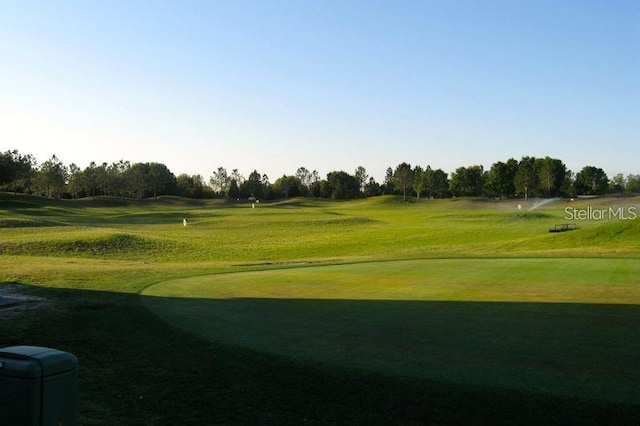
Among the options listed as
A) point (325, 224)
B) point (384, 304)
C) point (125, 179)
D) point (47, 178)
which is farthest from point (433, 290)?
point (125, 179)

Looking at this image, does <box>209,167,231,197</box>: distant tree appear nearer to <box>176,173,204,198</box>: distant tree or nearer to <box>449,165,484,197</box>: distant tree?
<box>176,173,204,198</box>: distant tree

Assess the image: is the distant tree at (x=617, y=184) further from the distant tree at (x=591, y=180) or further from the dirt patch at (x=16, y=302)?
the dirt patch at (x=16, y=302)

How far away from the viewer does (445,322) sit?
1064cm

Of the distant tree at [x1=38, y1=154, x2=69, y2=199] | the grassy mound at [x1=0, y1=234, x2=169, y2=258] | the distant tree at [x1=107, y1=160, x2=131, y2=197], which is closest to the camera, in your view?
the grassy mound at [x1=0, y1=234, x2=169, y2=258]

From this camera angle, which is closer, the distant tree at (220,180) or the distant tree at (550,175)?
the distant tree at (550,175)

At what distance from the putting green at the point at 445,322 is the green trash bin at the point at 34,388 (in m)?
4.02

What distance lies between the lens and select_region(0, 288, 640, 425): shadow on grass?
639 centimetres

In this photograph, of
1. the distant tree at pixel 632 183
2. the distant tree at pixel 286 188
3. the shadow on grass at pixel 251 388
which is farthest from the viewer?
the distant tree at pixel 632 183

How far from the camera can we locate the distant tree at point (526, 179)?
134 meters

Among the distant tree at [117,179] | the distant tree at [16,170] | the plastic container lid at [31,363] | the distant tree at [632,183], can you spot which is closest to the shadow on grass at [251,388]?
the plastic container lid at [31,363]

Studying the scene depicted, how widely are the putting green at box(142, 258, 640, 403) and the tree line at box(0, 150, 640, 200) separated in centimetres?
10657

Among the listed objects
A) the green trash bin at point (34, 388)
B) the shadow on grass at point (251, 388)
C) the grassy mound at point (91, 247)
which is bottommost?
the grassy mound at point (91, 247)

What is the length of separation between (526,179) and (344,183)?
160ft

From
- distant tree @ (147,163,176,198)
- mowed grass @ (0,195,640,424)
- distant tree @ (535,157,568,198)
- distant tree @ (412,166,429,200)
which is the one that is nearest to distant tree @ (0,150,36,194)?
distant tree @ (147,163,176,198)
